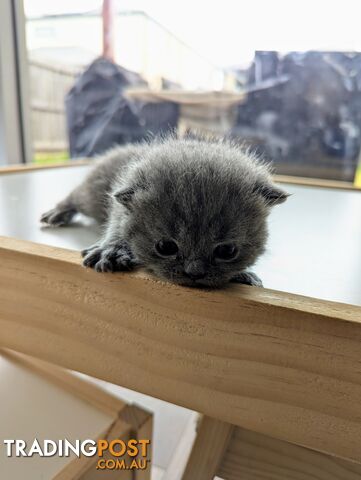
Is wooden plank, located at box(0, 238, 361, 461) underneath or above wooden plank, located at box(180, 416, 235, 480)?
above

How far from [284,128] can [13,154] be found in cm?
130

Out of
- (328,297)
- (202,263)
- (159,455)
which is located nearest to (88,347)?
(202,263)

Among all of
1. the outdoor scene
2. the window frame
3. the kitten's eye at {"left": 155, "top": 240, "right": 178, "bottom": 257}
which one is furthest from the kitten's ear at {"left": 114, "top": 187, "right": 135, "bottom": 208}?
the window frame

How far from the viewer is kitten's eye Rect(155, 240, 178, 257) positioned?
614 millimetres

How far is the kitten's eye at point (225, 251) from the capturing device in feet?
2.00

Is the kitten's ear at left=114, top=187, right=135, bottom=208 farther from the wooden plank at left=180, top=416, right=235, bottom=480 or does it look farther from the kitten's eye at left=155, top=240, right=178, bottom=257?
the wooden plank at left=180, top=416, right=235, bottom=480

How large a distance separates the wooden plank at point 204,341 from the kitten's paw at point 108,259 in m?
0.01

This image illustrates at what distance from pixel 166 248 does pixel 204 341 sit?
0.16 meters

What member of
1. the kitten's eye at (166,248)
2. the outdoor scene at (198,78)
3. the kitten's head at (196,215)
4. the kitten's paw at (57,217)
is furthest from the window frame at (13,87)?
the kitten's eye at (166,248)

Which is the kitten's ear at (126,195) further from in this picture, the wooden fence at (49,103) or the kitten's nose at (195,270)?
the wooden fence at (49,103)

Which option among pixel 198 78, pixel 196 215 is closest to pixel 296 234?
pixel 196 215

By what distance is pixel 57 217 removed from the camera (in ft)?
2.92

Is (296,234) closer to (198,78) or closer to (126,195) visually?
(126,195)

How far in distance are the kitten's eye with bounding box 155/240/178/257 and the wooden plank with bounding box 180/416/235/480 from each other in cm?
38
